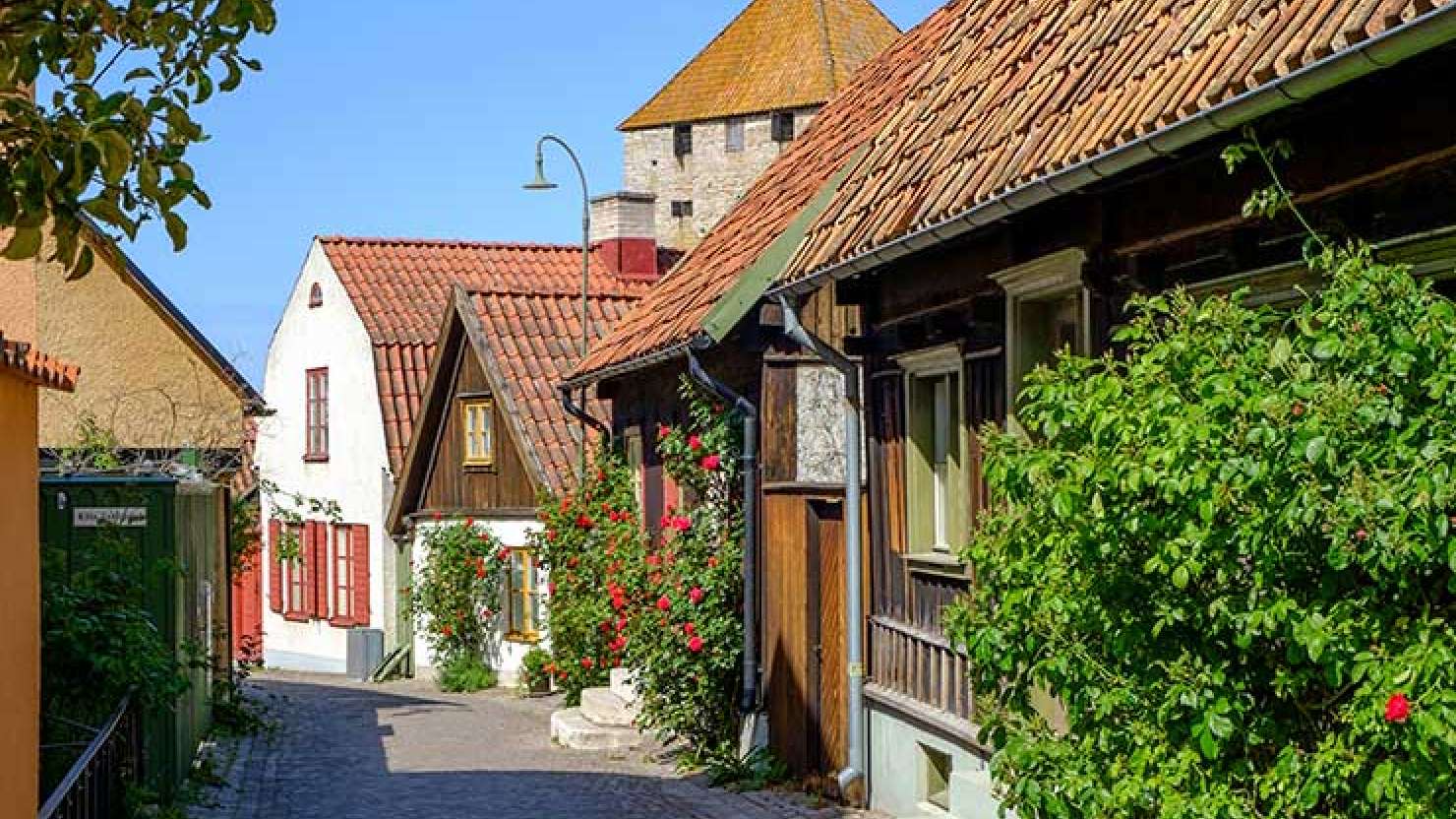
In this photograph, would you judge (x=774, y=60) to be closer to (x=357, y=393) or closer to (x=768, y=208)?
(x=357, y=393)

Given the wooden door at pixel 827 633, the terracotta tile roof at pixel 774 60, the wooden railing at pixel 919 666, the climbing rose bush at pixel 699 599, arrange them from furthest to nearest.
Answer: the terracotta tile roof at pixel 774 60, the climbing rose bush at pixel 699 599, the wooden door at pixel 827 633, the wooden railing at pixel 919 666

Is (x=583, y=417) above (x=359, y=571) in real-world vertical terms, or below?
above

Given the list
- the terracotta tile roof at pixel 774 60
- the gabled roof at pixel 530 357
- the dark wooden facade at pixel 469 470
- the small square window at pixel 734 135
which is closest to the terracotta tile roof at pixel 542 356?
the gabled roof at pixel 530 357

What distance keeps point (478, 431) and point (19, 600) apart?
21.7m

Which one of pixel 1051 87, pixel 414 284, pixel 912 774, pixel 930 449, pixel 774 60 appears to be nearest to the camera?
pixel 1051 87

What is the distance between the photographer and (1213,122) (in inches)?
285

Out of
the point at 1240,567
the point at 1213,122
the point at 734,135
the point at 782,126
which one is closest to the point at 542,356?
the point at 1213,122

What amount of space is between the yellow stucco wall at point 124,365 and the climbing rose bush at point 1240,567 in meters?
21.9

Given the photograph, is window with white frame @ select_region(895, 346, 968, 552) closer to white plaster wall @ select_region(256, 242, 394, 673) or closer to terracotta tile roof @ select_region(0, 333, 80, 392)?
terracotta tile roof @ select_region(0, 333, 80, 392)

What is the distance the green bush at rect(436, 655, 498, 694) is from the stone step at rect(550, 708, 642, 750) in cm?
872

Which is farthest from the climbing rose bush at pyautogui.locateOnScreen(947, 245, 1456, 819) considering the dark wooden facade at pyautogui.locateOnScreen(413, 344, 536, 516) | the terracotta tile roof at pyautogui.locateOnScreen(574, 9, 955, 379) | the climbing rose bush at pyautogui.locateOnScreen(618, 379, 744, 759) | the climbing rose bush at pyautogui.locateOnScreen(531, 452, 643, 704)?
the dark wooden facade at pyautogui.locateOnScreen(413, 344, 536, 516)

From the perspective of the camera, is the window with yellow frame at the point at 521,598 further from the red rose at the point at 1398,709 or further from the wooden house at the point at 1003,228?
the red rose at the point at 1398,709

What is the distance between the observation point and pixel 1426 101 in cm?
670

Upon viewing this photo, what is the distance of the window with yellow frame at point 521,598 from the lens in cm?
2848
